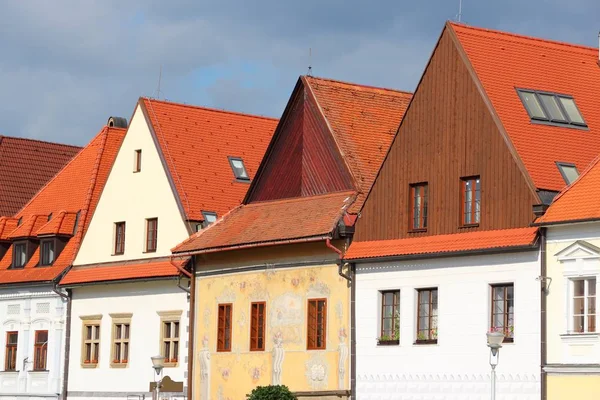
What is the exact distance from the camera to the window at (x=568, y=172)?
45.3 m

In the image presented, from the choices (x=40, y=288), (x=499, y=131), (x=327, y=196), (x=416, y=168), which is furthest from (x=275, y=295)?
(x=40, y=288)

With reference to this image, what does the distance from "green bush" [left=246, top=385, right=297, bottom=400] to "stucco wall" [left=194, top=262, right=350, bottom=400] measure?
74 centimetres

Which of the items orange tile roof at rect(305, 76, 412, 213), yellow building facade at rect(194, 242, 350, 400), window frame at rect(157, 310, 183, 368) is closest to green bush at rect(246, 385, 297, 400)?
yellow building facade at rect(194, 242, 350, 400)

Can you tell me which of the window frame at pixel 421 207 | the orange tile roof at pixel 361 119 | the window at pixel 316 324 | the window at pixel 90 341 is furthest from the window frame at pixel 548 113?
the window at pixel 90 341

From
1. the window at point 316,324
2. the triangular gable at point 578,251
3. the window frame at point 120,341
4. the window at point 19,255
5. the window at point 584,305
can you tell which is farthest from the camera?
the window at point 19,255

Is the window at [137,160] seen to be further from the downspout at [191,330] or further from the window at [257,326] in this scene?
the window at [257,326]

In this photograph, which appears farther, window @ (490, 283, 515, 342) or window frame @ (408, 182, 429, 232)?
window frame @ (408, 182, 429, 232)

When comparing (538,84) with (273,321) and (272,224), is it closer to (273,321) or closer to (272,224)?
(272,224)

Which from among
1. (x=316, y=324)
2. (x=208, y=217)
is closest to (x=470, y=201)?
(x=316, y=324)

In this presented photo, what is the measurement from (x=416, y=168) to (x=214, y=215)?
46.9 feet

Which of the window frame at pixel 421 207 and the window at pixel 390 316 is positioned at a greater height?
the window frame at pixel 421 207

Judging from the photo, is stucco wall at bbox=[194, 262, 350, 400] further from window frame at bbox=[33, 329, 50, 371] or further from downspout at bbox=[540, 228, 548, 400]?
window frame at bbox=[33, 329, 50, 371]

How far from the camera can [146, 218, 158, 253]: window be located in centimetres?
6300

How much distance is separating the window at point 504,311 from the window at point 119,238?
2270 centimetres
